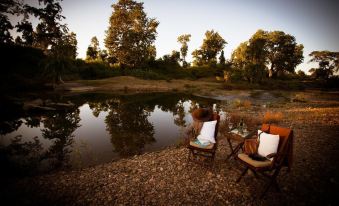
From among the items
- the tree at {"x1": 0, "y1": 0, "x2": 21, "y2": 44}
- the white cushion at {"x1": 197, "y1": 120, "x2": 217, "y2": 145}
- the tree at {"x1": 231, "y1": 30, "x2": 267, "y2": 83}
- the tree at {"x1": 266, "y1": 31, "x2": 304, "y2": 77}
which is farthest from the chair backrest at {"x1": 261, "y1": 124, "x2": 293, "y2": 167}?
the tree at {"x1": 266, "y1": 31, "x2": 304, "y2": 77}

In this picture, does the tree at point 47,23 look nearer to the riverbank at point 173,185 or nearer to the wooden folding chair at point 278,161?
the riverbank at point 173,185

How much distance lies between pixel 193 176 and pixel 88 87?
3379 cm

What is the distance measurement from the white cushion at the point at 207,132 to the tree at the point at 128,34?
166 ft

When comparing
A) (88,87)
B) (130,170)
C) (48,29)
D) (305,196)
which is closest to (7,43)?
(48,29)

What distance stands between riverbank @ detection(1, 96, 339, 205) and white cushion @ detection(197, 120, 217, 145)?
908 millimetres

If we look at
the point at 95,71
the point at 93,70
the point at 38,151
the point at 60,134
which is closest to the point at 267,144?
the point at 38,151

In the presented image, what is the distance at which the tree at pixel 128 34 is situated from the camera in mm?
54125

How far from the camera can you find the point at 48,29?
8211 millimetres

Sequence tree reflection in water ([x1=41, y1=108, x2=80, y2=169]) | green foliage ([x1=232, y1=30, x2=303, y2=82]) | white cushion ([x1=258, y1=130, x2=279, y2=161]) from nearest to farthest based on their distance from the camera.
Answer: white cushion ([x1=258, y1=130, x2=279, y2=161]), tree reflection in water ([x1=41, y1=108, x2=80, y2=169]), green foliage ([x1=232, y1=30, x2=303, y2=82])

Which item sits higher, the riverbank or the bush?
the bush

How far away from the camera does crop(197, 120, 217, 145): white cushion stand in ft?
21.6

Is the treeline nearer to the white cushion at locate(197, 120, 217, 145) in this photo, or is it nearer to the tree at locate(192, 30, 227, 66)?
the tree at locate(192, 30, 227, 66)

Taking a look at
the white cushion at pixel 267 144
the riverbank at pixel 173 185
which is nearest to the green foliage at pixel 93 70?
the riverbank at pixel 173 185

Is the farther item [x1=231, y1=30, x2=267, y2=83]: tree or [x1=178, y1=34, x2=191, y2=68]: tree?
[x1=178, y1=34, x2=191, y2=68]: tree
